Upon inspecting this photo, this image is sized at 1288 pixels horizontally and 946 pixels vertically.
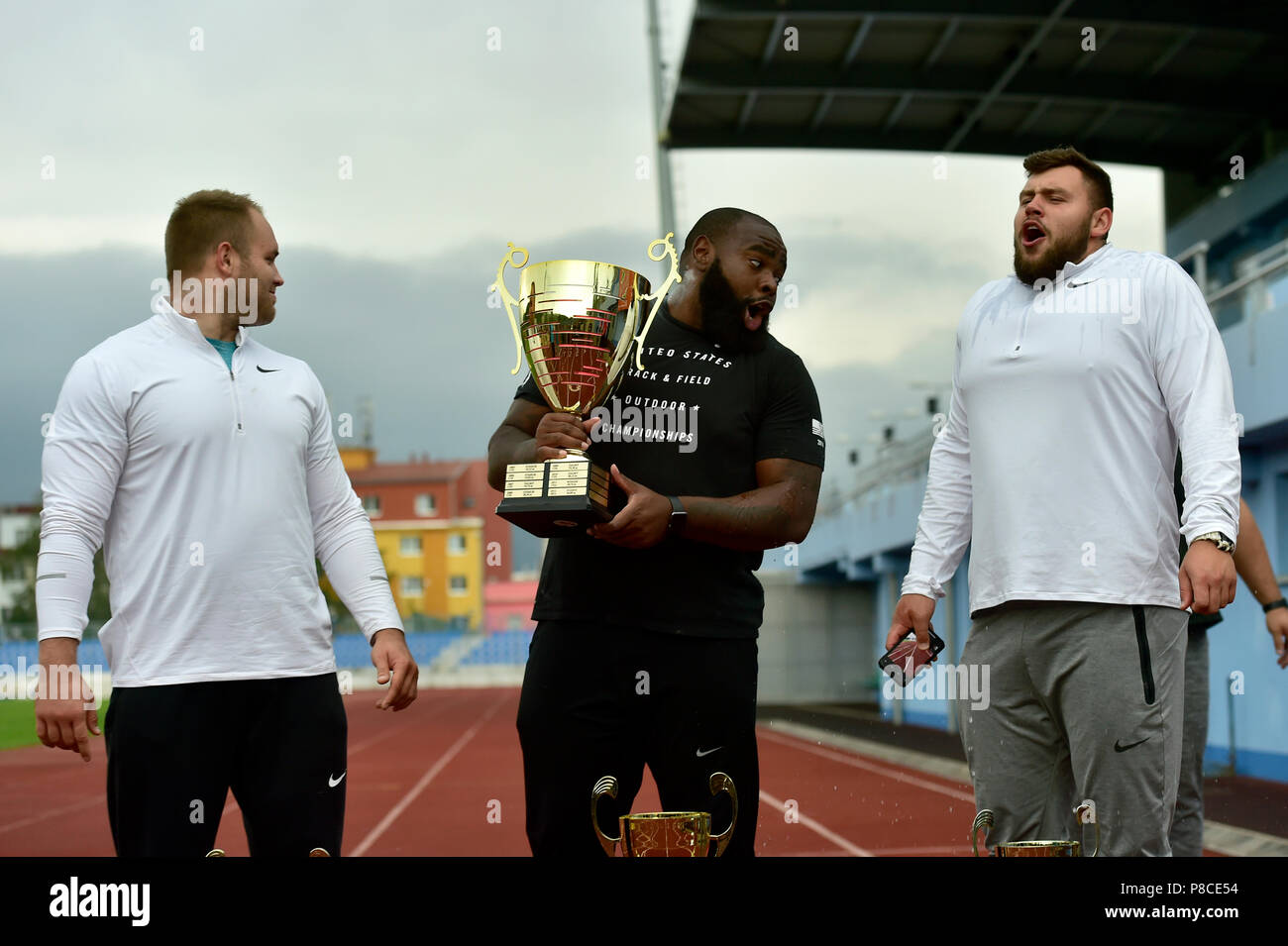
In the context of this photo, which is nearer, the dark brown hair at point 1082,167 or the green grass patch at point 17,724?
the dark brown hair at point 1082,167

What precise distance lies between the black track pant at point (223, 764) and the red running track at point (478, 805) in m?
0.86

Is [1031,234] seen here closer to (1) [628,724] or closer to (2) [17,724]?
(1) [628,724]

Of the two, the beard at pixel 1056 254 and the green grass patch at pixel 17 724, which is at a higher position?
the beard at pixel 1056 254

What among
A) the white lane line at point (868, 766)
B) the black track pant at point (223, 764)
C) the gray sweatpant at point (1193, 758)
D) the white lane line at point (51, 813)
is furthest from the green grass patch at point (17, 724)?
the black track pant at point (223, 764)

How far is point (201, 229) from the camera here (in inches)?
99.7

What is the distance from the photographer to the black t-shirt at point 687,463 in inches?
97.7

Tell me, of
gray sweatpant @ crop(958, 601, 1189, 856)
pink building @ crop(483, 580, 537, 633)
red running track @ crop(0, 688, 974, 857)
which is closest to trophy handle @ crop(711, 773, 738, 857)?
gray sweatpant @ crop(958, 601, 1189, 856)

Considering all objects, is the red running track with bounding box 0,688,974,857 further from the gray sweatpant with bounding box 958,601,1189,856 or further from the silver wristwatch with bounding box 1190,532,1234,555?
the silver wristwatch with bounding box 1190,532,1234,555

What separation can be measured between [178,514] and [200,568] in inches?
4.0

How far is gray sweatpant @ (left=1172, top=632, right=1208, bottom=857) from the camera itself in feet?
12.1

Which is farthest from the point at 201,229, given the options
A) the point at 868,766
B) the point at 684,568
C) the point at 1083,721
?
the point at 868,766

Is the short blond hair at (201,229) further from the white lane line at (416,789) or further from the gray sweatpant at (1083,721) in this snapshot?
the white lane line at (416,789)

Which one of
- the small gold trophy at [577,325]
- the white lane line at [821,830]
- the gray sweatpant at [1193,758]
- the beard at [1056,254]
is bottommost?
the white lane line at [821,830]
